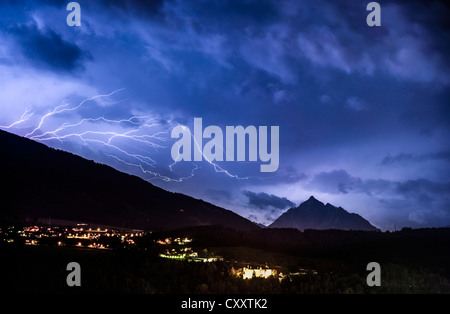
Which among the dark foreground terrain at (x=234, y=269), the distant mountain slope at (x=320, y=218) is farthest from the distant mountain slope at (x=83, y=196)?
the dark foreground terrain at (x=234, y=269)

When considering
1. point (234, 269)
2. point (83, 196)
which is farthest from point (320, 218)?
point (234, 269)

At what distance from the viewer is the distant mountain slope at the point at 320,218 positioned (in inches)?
3460

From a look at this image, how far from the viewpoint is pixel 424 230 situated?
3391 centimetres

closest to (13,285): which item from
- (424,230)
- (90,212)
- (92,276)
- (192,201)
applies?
(92,276)

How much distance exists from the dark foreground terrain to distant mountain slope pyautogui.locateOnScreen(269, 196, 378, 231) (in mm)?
56064

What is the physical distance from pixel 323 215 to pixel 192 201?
37.5 meters

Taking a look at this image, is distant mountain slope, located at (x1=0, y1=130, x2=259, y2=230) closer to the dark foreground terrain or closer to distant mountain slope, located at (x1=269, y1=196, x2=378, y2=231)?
distant mountain slope, located at (x1=269, y1=196, x2=378, y2=231)

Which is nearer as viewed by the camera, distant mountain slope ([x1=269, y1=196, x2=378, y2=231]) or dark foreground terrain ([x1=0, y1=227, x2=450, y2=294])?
dark foreground terrain ([x1=0, y1=227, x2=450, y2=294])

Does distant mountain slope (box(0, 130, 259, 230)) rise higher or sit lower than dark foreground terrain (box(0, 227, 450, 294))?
higher

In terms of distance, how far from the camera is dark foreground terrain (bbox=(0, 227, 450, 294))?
17.8 meters

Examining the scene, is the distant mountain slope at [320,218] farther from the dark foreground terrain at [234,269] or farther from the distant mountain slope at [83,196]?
the dark foreground terrain at [234,269]

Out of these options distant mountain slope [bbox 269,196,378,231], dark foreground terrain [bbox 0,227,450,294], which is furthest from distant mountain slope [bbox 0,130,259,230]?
dark foreground terrain [bbox 0,227,450,294]

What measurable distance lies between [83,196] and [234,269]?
87.1m
